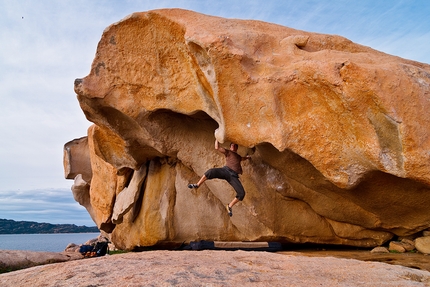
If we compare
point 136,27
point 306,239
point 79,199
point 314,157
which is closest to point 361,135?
point 314,157

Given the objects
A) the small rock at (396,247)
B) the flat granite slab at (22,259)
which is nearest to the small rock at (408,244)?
the small rock at (396,247)

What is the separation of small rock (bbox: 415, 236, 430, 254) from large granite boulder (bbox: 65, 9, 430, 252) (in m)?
0.27

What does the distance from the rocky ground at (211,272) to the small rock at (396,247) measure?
4796 millimetres

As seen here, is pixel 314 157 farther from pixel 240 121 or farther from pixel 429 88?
pixel 429 88

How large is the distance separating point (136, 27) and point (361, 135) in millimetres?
6621

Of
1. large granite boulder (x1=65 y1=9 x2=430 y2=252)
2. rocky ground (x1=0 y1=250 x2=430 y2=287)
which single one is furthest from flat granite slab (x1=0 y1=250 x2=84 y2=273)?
rocky ground (x1=0 y1=250 x2=430 y2=287)

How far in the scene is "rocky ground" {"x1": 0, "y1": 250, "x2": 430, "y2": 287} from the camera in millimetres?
4238

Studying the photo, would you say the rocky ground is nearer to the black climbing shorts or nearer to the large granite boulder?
the large granite boulder

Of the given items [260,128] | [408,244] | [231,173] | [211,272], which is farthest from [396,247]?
[211,272]

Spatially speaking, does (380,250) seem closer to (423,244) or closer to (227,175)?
(423,244)

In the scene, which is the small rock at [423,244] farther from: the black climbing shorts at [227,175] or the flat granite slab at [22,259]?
the flat granite slab at [22,259]

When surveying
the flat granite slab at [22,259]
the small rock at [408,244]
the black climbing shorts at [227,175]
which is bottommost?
the flat granite slab at [22,259]

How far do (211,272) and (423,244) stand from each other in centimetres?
728

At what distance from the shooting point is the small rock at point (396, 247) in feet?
32.5
